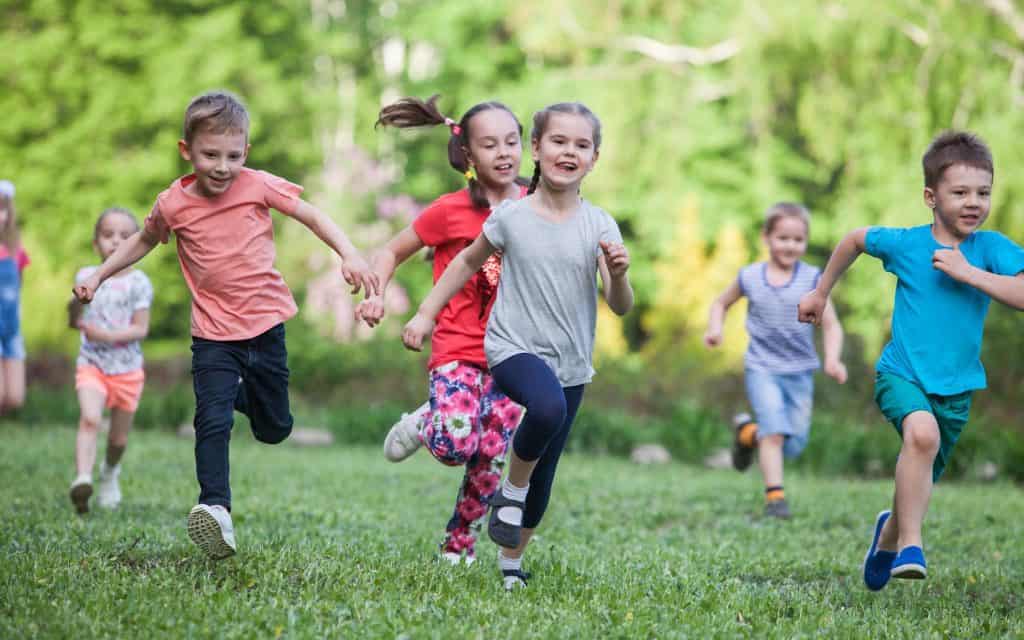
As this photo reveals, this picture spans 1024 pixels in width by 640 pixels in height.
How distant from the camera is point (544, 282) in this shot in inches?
198

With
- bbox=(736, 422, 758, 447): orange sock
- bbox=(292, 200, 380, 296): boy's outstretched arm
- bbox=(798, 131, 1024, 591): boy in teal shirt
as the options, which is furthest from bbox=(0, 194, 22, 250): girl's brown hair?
bbox=(798, 131, 1024, 591): boy in teal shirt

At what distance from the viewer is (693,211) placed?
23391mm

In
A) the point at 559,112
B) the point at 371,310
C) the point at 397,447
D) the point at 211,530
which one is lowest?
the point at 211,530

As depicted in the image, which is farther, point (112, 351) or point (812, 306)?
point (112, 351)

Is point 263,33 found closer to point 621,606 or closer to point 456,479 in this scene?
point 456,479

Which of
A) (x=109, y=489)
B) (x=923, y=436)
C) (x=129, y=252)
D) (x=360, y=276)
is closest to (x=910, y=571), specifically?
(x=923, y=436)

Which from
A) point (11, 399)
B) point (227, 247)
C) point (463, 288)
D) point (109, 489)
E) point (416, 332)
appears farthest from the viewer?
point (11, 399)

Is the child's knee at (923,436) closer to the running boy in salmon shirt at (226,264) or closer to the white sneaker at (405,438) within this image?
the white sneaker at (405,438)

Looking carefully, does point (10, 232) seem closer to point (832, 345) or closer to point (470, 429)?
point (470, 429)

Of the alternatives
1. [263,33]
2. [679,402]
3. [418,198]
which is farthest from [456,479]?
[263,33]

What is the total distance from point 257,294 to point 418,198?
25.0 metres

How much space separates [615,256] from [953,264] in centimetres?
148

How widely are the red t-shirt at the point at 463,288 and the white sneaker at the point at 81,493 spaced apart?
3061mm

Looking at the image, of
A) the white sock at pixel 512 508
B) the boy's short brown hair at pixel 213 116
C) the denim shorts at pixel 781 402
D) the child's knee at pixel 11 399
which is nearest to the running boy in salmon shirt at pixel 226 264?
the boy's short brown hair at pixel 213 116
